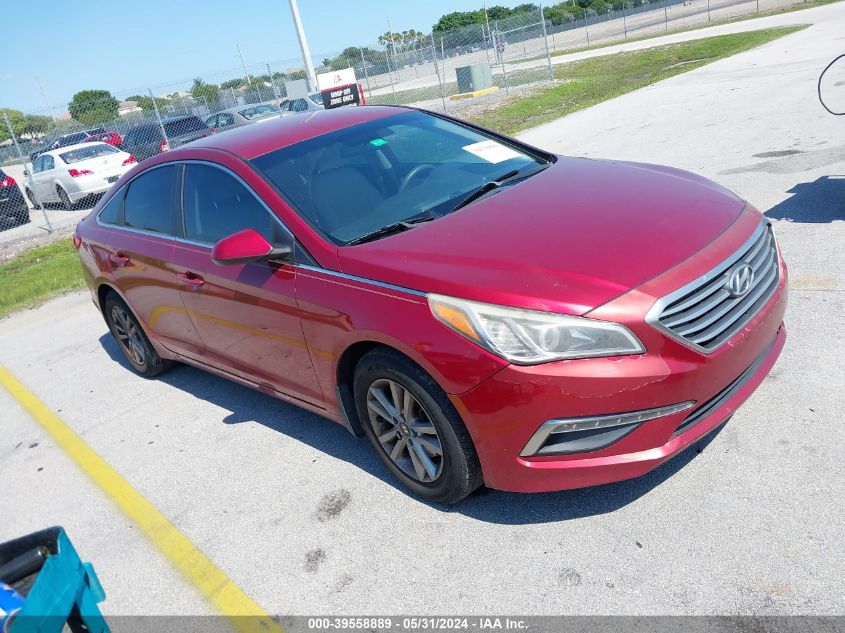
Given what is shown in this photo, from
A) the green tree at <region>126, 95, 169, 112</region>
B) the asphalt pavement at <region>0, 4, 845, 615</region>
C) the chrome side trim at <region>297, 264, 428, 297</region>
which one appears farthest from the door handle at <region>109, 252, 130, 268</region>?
the green tree at <region>126, 95, 169, 112</region>

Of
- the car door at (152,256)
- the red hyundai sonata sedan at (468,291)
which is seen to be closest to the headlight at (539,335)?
the red hyundai sonata sedan at (468,291)

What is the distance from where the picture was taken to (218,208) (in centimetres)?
415

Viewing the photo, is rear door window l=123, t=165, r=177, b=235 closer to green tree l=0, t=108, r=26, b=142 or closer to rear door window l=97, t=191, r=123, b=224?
rear door window l=97, t=191, r=123, b=224

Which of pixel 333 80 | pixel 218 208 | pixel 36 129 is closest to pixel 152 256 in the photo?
pixel 218 208

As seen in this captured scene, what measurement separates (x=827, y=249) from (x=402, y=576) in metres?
4.09

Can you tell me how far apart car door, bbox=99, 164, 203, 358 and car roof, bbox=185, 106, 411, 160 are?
0.37 metres

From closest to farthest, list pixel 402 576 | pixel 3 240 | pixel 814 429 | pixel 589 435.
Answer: pixel 589 435 < pixel 402 576 < pixel 814 429 < pixel 3 240

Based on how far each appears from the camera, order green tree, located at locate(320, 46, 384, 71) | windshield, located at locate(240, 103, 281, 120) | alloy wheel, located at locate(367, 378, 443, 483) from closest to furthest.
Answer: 1. alloy wheel, located at locate(367, 378, 443, 483)
2. windshield, located at locate(240, 103, 281, 120)
3. green tree, located at locate(320, 46, 384, 71)

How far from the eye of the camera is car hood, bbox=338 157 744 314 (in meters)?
2.74

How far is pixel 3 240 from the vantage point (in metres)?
15.0

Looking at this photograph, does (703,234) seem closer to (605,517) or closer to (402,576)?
(605,517)

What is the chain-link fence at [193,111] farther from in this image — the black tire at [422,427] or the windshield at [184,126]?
the black tire at [422,427]

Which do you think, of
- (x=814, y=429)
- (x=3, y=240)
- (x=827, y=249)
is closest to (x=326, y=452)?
(x=814, y=429)

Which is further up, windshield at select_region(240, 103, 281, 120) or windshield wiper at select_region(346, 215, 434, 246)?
windshield at select_region(240, 103, 281, 120)
